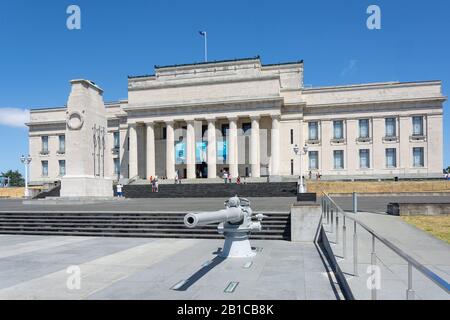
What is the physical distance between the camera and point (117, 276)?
738cm

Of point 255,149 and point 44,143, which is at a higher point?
point 44,143

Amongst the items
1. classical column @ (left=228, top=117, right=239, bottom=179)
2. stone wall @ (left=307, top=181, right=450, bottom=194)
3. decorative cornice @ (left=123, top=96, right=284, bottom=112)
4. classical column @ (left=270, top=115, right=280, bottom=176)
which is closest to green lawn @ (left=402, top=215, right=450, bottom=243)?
stone wall @ (left=307, top=181, right=450, bottom=194)

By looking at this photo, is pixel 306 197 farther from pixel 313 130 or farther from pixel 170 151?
pixel 313 130

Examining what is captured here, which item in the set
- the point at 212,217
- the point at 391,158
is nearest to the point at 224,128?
the point at 391,158

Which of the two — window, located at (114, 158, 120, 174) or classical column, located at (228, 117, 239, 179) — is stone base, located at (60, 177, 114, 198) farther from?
window, located at (114, 158, 120, 174)

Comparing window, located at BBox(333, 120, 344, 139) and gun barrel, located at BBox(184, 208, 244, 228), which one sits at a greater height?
window, located at BBox(333, 120, 344, 139)

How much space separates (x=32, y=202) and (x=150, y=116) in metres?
32.6

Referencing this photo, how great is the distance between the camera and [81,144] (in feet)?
84.2

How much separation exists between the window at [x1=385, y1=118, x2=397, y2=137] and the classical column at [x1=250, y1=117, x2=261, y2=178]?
19.9 meters

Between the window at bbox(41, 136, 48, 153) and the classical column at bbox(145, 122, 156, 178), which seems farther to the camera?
the window at bbox(41, 136, 48, 153)

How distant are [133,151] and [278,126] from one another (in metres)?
23.9

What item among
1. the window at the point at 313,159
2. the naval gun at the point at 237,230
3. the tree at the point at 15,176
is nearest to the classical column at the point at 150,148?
the window at the point at 313,159

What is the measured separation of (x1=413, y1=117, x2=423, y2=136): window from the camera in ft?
172

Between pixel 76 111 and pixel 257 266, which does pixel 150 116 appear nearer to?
pixel 76 111
